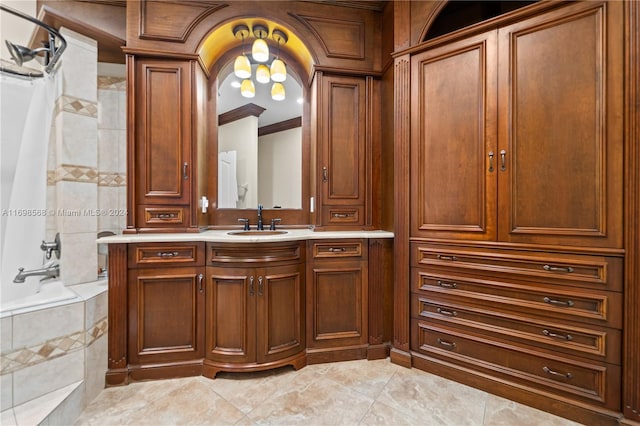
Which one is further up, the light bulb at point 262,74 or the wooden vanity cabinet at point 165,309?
the light bulb at point 262,74

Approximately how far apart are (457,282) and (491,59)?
135cm

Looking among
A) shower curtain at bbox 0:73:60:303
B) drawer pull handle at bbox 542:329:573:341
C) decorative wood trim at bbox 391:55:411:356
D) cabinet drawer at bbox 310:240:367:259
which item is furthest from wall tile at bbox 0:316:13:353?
drawer pull handle at bbox 542:329:573:341

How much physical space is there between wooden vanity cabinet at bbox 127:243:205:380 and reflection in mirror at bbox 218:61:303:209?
0.67m

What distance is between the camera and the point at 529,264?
152 cm

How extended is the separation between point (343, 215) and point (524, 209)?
115cm

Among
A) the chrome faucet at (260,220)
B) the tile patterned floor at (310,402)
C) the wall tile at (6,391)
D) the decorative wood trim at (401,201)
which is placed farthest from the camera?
the chrome faucet at (260,220)

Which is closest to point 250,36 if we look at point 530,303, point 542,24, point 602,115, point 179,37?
point 179,37

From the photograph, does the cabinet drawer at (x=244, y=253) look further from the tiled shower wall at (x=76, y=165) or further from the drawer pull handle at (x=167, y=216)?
the tiled shower wall at (x=76, y=165)

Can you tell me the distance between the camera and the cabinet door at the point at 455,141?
5.38 ft

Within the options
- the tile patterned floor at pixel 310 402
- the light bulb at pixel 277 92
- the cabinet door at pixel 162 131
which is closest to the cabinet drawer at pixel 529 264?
the tile patterned floor at pixel 310 402

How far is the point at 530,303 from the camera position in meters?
1.52

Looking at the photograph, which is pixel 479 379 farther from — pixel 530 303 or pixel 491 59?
pixel 491 59

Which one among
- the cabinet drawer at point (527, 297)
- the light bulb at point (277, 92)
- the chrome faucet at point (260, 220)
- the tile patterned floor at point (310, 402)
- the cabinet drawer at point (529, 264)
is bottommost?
the tile patterned floor at point (310, 402)

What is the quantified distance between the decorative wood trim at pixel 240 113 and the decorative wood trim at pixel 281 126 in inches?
5.3
